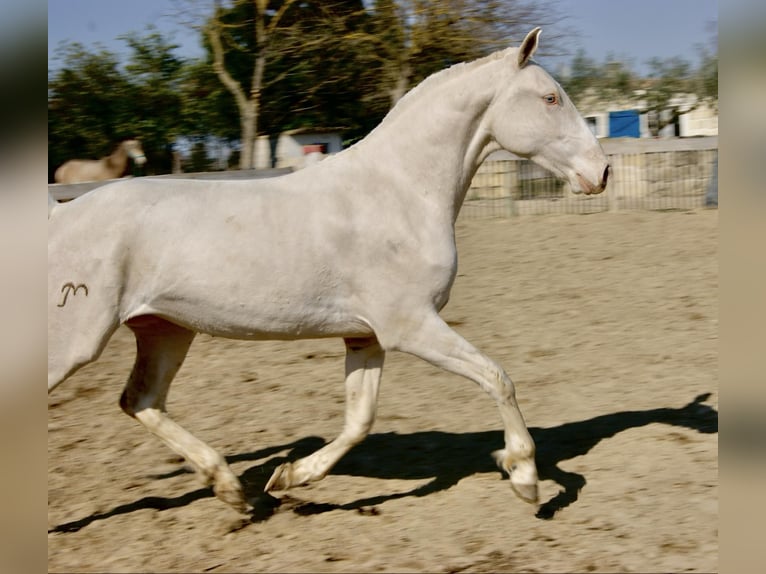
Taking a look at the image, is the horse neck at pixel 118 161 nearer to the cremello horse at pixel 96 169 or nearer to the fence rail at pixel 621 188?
the cremello horse at pixel 96 169

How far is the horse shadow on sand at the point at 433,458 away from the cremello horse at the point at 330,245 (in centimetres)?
29

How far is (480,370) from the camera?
161 inches

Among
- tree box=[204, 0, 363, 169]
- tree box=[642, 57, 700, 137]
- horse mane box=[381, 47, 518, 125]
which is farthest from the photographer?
tree box=[642, 57, 700, 137]

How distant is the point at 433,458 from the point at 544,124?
1.95 metres

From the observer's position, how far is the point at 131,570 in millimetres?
3859

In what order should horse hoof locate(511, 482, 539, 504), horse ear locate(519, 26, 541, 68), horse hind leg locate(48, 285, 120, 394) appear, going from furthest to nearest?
horse ear locate(519, 26, 541, 68) → horse hoof locate(511, 482, 539, 504) → horse hind leg locate(48, 285, 120, 394)

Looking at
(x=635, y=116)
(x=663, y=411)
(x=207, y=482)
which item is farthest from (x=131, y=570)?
(x=635, y=116)

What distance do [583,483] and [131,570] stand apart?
2.16 m

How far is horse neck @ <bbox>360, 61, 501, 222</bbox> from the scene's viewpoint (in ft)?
14.0

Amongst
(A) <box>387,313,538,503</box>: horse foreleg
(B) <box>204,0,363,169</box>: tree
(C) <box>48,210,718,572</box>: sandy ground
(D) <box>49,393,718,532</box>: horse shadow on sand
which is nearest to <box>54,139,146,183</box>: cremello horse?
(B) <box>204,0,363,169</box>: tree

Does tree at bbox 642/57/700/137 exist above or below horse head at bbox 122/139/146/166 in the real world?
above

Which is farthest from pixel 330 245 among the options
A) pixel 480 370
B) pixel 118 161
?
pixel 118 161

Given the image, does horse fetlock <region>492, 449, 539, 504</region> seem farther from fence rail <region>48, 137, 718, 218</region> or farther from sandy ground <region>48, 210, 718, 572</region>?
fence rail <region>48, 137, 718, 218</region>

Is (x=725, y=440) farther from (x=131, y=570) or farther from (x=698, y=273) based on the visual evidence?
(x=698, y=273)
